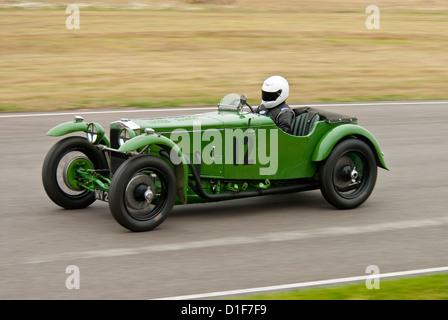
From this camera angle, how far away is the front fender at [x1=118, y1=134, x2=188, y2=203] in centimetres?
736

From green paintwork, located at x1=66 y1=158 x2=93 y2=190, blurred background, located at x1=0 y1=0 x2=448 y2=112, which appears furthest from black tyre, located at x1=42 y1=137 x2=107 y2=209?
blurred background, located at x1=0 y1=0 x2=448 y2=112

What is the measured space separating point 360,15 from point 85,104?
2001 centimetres

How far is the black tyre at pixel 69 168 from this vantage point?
8.12m

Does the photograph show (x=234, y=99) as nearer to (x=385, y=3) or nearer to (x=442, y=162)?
(x=442, y=162)

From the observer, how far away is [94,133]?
811 centimetres

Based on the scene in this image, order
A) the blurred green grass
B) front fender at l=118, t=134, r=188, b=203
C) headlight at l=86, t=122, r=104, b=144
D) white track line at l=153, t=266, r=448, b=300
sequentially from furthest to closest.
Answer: headlight at l=86, t=122, r=104, b=144
front fender at l=118, t=134, r=188, b=203
white track line at l=153, t=266, r=448, b=300
the blurred green grass

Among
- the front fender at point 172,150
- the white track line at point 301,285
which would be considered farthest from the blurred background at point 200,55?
the white track line at point 301,285

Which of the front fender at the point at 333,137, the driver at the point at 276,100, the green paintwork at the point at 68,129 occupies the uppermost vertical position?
the driver at the point at 276,100

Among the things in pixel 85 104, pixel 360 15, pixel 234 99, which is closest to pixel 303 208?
pixel 234 99

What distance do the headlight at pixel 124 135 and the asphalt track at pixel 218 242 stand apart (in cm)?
79

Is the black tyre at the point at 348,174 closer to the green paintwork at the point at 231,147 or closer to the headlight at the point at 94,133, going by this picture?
the green paintwork at the point at 231,147

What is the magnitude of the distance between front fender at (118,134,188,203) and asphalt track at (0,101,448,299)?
403 millimetres

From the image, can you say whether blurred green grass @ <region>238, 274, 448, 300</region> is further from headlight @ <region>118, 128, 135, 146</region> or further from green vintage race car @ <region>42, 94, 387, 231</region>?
headlight @ <region>118, 128, 135, 146</region>

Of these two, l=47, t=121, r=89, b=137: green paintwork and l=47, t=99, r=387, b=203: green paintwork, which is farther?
l=47, t=121, r=89, b=137: green paintwork
